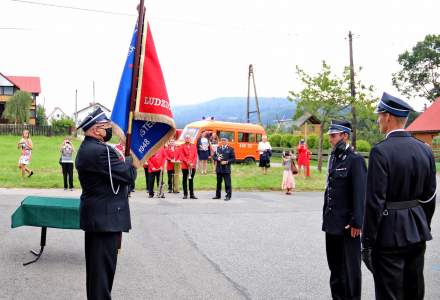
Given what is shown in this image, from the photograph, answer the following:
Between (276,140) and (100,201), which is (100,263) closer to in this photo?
(100,201)

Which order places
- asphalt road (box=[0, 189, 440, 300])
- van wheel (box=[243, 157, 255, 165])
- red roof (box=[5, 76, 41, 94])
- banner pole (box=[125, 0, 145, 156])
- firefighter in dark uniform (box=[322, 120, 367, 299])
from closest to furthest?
firefighter in dark uniform (box=[322, 120, 367, 299]) → banner pole (box=[125, 0, 145, 156]) → asphalt road (box=[0, 189, 440, 300]) → van wheel (box=[243, 157, 255, 165]) → red roof (box=[5, 76, 41, 94])

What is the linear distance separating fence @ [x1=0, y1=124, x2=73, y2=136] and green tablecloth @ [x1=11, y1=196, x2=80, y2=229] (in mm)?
56375

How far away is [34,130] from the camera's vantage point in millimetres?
63281

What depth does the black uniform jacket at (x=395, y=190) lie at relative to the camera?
13.8 ft

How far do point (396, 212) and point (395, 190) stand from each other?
19 cm

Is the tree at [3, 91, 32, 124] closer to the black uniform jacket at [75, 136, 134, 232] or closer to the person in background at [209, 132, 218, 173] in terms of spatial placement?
the person in background at [209, 132, 218, 173]

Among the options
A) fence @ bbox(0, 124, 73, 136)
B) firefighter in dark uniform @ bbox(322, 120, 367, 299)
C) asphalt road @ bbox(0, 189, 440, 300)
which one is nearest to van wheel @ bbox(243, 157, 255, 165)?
asphalt road @ bbox(0, 189, 440, 300)

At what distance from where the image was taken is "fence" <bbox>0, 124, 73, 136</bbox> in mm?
60500

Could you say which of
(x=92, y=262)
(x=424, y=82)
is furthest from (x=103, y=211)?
(x=424, y=82)

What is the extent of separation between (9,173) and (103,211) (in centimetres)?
1710

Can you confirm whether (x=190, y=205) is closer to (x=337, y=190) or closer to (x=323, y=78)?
(x=337, y=190)

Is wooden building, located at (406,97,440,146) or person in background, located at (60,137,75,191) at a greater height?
wooden building, located at (406,97,440,146)

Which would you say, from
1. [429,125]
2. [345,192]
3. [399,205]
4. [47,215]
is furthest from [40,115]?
[399,205]

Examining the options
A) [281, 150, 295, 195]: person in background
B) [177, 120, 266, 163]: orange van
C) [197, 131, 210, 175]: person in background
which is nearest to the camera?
[281, 150, 295, 195]: person in background
